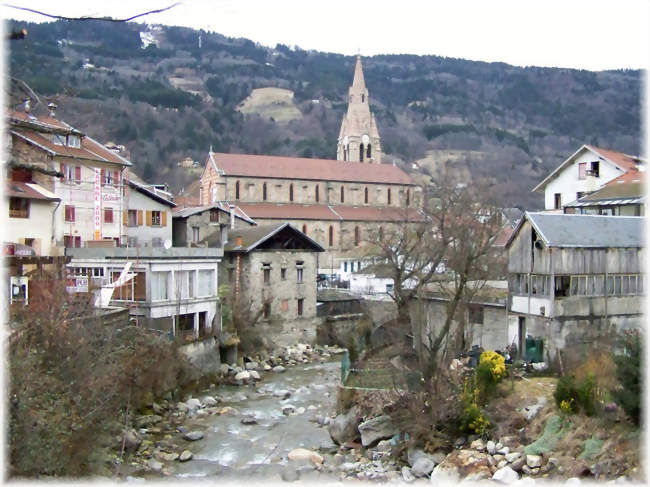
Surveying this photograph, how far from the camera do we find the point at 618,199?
2986cm

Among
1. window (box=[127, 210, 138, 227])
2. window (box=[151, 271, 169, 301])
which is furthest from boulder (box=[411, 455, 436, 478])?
window (box=[127, 210, 138, 227])

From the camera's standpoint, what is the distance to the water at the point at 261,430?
60.2ft

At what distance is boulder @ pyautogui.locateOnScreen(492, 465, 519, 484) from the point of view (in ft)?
48.4

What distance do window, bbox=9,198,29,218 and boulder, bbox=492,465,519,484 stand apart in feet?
68.9

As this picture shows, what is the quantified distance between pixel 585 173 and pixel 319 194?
3507 centimetres

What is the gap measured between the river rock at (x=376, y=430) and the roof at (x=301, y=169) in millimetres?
46513

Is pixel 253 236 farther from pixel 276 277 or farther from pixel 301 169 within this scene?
pixel 301 169

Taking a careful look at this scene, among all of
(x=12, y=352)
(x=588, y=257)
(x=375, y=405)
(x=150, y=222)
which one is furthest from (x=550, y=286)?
(x=150, y=222)

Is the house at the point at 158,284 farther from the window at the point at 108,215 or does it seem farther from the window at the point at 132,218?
the window at the point at 132,218

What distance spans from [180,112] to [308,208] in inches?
3204

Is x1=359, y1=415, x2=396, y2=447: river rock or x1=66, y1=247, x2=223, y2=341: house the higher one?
x1=66, y1=247, x2=223, y2=341: house

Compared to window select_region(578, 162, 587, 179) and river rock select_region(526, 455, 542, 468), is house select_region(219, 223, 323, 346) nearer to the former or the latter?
window select_region(578, 162, 587, 179)

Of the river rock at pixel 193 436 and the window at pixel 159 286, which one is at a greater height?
the window at pixel 159 286

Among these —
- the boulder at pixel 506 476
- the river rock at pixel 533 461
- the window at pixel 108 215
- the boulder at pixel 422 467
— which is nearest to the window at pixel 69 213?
the window at pixel 108 215
